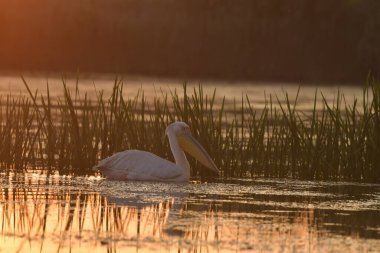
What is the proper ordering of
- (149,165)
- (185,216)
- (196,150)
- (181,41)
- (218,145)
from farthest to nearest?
(181,41) → (218,145) → (196,150) → (149,165) → (185,216)

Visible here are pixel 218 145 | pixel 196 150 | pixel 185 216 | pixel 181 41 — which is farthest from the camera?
pixel 181 41

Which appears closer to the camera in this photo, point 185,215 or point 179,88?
point 185,215

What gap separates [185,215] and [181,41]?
23031mm

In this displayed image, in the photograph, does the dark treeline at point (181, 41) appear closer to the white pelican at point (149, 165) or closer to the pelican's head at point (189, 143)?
the pelican's head at point (189, 143)

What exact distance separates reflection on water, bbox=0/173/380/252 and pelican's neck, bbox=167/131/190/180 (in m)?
0.19

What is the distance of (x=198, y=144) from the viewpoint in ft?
35.9

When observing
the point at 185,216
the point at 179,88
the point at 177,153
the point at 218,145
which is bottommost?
the point at 185,216

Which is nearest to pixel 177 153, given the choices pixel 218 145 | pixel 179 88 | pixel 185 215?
pixel 218 145

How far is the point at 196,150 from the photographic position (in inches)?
429

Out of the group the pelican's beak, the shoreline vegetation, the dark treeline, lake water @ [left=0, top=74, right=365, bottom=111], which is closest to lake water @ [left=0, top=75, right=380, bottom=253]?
the pelican's beak

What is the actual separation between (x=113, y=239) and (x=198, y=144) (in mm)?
3573

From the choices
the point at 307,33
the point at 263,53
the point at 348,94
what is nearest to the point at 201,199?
the point at 348,94

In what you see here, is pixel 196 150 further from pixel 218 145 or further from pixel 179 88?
pixel 179 88

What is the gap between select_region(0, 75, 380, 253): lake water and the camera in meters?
7.38
